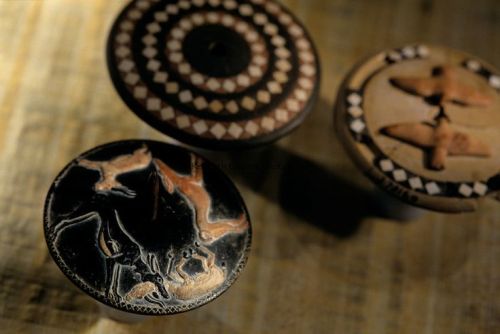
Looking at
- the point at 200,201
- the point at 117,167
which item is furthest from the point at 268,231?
the point at 117,167

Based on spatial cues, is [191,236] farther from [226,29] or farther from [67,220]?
[226,29]

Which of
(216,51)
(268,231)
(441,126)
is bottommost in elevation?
(268,231)

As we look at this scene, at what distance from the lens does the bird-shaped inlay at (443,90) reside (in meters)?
1.50

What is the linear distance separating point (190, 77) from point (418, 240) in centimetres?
65

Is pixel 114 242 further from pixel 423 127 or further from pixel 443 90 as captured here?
pixel 443 90

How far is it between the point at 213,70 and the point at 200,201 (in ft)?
1.01

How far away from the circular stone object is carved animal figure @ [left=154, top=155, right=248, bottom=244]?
304 millimetres

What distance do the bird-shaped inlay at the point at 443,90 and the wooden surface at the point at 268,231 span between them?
0.95 ft

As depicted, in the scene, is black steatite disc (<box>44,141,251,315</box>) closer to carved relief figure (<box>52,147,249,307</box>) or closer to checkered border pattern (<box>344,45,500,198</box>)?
carved relief figure (<box>52,147,249,307</box>)

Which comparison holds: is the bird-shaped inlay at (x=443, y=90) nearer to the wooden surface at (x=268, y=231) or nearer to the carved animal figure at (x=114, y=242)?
the wooden surface at (x=268, y=231)

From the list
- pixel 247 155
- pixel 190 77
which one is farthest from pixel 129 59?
pixel 247 155

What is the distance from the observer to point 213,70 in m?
1.45

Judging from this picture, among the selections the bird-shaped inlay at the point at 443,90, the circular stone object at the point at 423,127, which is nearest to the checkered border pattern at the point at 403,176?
the circular stone object at the point at 423,127

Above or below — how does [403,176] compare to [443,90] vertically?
below
